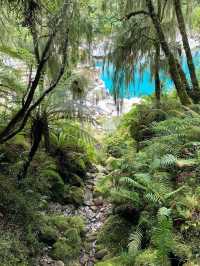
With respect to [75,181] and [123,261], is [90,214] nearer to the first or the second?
[75,181]

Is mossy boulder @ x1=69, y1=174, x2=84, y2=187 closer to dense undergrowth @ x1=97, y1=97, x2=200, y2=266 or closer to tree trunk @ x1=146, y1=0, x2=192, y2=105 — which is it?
dense undergrowth @ x1=97, y1=97, x2=200, y2=266

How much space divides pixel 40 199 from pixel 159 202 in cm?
177

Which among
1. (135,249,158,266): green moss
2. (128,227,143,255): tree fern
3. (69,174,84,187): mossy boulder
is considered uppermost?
(69,174,84,187): mossy boulder

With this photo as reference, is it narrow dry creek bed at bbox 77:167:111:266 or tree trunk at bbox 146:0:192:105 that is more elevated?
tree trunk at bbox 146:0:192:105

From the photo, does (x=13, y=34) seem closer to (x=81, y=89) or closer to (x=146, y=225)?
(x=81, y=89)

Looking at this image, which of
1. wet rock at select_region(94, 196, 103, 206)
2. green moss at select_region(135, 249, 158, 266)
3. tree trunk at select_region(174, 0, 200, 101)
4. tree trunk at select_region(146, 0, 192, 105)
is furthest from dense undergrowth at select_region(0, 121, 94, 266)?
tree trunk at select_region(174, 0, 200, 101)

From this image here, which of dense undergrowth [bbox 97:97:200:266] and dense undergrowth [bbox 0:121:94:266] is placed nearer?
dense undergrowth [bbox 97:97:200:266]

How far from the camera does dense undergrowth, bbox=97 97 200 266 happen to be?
11.8 ft

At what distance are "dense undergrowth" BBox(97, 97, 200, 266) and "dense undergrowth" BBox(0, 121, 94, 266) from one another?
505 millimetres

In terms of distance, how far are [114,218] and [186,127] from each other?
157 cm

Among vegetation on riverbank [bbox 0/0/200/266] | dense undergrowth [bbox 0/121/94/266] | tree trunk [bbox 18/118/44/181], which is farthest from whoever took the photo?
tree trunk [bbox 18/118/44/181]

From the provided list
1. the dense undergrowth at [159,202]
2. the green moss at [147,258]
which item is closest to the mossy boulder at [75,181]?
the dense undergrowth at [159,202]

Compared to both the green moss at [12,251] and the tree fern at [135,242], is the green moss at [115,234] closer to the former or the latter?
the tree fern at [135,242]

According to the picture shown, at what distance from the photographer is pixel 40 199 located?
5.29 metres
